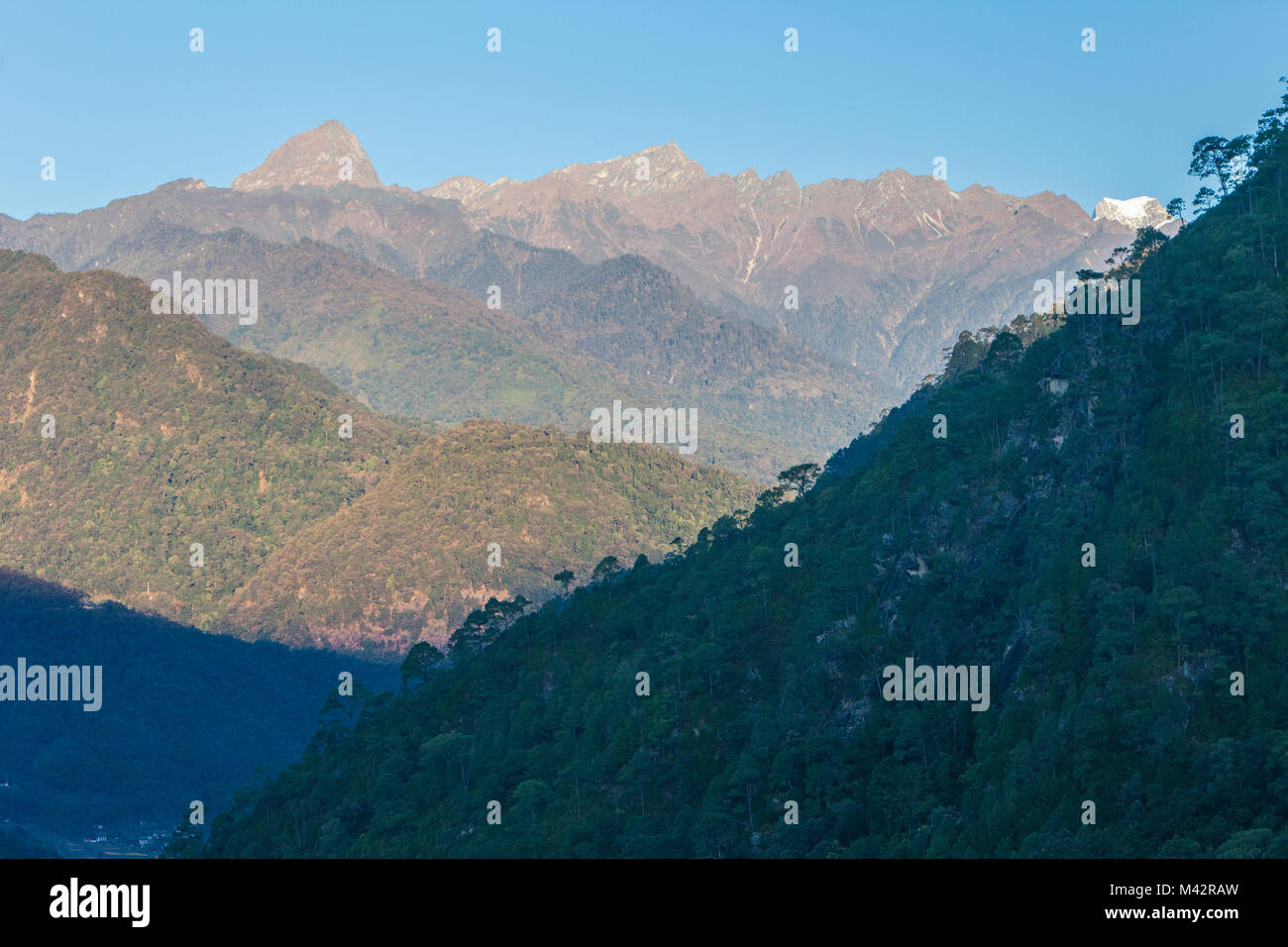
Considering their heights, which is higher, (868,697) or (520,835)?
(868,697)

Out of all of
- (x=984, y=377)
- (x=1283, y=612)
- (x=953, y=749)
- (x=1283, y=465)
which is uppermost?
(x=984, y=377)

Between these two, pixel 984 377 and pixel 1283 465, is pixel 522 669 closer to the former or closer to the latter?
pixel 984 377

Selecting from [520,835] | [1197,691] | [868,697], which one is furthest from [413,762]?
[1197,691]
